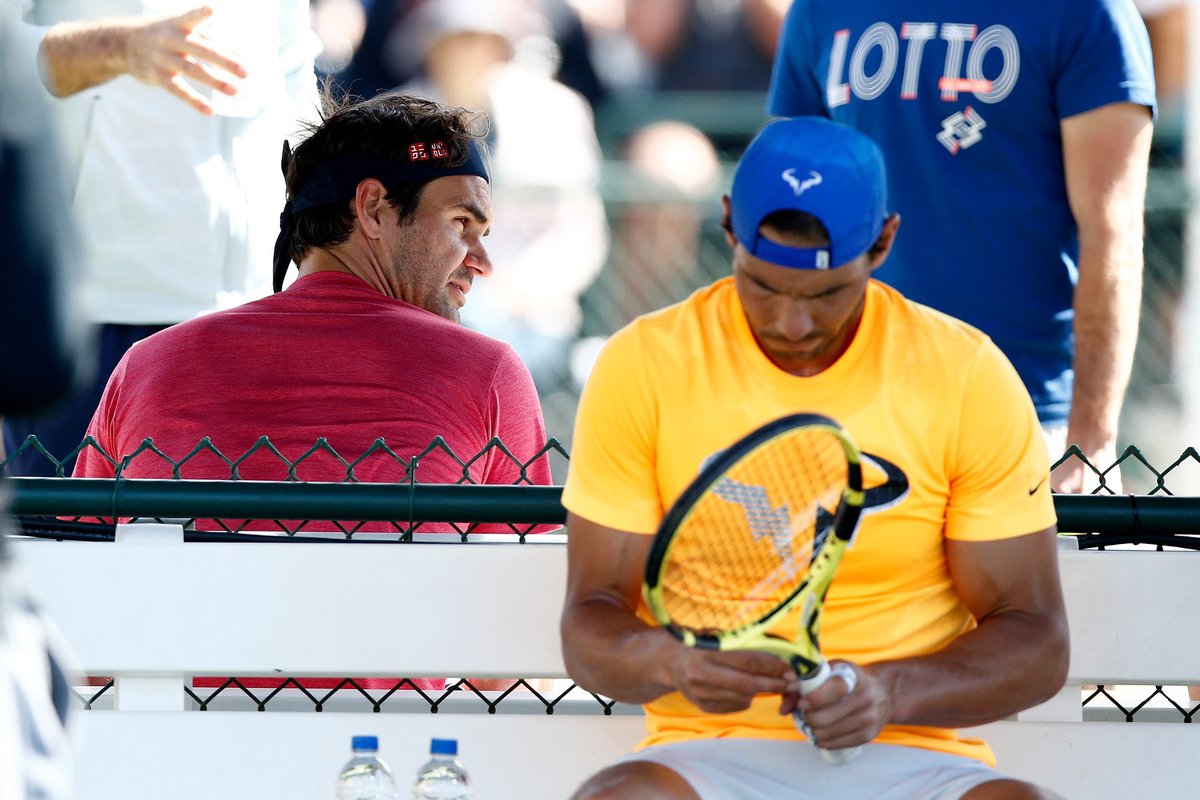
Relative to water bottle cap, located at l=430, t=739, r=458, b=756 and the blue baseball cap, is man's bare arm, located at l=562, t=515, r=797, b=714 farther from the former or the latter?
the blue baseball cap

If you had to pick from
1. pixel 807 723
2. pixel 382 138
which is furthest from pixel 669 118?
pixel 807 723

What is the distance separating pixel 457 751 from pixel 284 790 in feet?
0.89

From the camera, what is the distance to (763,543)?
2.27 metres

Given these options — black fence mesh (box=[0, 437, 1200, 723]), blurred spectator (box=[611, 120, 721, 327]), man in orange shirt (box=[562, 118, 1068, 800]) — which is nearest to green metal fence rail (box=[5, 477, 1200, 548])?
black fence mesh (box=[0, 437, 1200, 723])

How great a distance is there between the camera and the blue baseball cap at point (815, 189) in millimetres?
2299

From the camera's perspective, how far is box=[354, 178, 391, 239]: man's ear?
3521mm

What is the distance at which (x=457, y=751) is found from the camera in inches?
99.5

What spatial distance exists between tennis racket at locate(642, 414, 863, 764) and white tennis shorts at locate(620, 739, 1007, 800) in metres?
0.11

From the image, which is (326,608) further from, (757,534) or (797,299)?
(797,299)

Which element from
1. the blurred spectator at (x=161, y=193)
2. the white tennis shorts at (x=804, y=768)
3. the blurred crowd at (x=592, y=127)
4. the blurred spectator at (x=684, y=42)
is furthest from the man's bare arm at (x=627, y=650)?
the blurred spectator at (x=684, y=42)

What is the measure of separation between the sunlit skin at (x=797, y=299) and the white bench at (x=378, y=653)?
0.53 metres

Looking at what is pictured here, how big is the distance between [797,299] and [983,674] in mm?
529

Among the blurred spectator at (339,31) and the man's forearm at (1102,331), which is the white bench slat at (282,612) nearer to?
the man's forearm at (1102,331)

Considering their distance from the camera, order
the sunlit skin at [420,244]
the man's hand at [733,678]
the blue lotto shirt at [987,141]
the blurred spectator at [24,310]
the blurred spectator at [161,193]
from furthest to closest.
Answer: the blurred spectator at [161,193] → the sunlit skin at [420,244] → the blue lotto shirt at [987,141] → the man's hand at [733,678] → the blurred spectator at [24,310]
